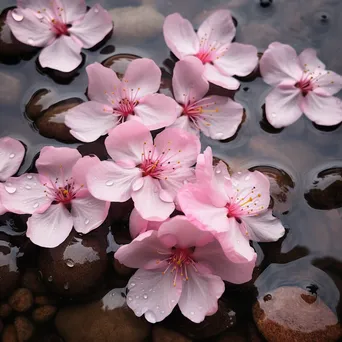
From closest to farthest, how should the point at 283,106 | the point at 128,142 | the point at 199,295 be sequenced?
1. the point at 199,295
2. the point at 128,142
3. the point at 283,106

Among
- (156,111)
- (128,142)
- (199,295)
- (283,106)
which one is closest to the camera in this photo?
(199,295)

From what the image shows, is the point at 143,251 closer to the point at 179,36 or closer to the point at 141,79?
the point at 141,79

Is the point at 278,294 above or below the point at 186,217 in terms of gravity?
below

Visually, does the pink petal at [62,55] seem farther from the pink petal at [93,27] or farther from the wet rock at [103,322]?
the wet rock at [103,322]

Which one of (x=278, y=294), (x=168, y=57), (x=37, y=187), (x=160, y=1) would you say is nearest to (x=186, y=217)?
(x=278, y=294)

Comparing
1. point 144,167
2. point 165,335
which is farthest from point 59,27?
point 165,335

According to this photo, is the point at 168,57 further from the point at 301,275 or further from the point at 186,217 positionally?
the point at 301,275
